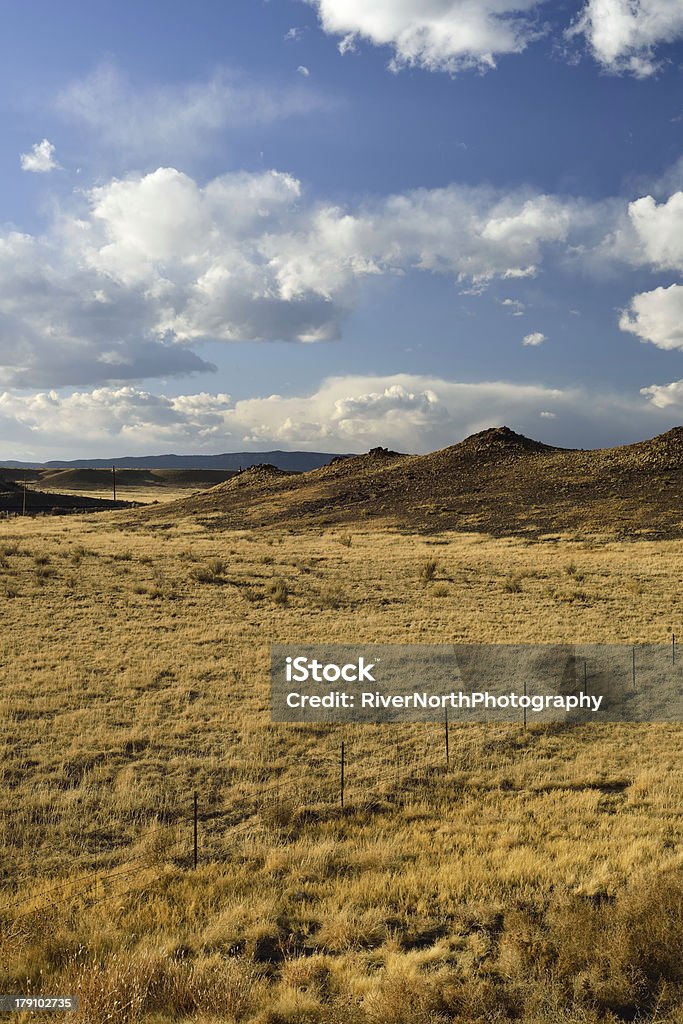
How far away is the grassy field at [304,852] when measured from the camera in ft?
19.2

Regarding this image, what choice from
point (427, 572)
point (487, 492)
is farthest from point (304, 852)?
point (487, 492)

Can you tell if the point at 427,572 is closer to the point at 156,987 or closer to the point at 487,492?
the point at 156,987

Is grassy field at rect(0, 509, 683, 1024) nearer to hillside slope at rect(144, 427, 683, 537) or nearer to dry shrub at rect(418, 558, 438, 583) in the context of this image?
dry shrub at rect(418, 558, 438, 583)

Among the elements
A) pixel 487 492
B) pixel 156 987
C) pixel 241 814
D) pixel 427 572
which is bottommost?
pixel 241 814

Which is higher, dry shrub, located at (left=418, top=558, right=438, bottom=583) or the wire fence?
dry shrub, located at (left=418, top=558, right=438, bottom=583)

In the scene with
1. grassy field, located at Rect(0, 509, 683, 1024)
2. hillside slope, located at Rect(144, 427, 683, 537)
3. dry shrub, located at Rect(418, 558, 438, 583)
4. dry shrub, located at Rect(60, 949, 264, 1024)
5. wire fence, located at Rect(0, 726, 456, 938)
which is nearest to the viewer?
dry shrub, located at Rect(60, 949, 264, 1024)

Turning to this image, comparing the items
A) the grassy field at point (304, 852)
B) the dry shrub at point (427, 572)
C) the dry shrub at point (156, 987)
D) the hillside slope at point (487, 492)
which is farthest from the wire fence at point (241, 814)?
the hillside slope at point (487, 492)

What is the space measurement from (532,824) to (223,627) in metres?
14.3

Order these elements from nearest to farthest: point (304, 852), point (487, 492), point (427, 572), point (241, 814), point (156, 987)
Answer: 1. point (156, 987)
2. point (304, 852)
3. point (241, 814)
4. point (427, 572)
5. point (487, 492)

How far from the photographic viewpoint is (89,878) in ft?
26.8

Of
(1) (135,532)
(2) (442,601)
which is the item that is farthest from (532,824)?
(1) (135,532)

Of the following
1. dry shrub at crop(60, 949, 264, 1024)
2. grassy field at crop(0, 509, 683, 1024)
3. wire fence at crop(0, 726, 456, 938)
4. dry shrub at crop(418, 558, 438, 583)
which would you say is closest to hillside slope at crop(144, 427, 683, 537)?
dry shrub at crop(418, 558, 438, 583)

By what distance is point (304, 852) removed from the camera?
8.84 metres

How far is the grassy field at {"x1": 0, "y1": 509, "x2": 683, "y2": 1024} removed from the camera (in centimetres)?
584
